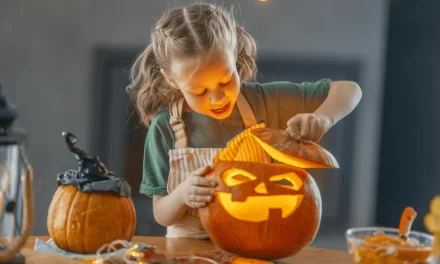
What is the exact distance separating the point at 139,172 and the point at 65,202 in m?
2.02

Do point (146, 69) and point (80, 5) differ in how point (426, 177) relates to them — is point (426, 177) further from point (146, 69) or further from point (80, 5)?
point (146, 69)

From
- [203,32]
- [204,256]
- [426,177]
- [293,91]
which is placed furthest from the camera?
[426,177]

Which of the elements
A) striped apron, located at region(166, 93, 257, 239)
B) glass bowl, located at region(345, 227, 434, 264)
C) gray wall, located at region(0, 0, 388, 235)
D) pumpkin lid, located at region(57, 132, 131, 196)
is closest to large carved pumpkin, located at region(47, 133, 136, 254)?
pumpkin lid, located at region(57, 132, 131, 196)

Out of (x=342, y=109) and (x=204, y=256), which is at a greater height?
(x=342, y=109)

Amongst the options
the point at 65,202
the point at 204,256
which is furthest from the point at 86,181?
the point at 204,256

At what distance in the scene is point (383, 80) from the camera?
3.59m

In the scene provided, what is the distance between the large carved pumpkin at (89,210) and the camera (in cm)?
118

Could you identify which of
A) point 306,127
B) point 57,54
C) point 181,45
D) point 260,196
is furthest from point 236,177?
point 57,54

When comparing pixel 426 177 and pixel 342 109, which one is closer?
pixel 342 109

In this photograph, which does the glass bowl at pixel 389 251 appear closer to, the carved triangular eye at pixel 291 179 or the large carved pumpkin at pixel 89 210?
the carved triangular eye at pixel 291 179

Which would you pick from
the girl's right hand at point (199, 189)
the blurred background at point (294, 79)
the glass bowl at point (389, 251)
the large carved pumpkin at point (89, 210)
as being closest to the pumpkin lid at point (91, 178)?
the large carved pumpkin at point (89, 210)

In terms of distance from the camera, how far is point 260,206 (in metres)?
1.18

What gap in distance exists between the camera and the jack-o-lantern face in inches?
46.1

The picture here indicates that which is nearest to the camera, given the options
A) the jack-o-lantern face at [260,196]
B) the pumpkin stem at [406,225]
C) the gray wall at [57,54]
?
the pumpkin stem at [406,225]
